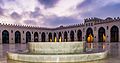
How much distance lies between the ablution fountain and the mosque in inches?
1385

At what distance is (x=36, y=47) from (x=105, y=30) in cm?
3829

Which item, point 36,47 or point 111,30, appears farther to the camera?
point 111,30

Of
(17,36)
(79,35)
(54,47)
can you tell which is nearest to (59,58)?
(54,47)

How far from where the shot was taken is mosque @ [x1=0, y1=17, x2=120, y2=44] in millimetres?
43594

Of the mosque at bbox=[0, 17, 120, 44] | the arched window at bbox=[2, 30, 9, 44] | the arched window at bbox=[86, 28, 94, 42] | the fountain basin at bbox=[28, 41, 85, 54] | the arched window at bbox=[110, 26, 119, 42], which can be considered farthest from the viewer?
the arched window at bbox=[86, 28, 94, 42]

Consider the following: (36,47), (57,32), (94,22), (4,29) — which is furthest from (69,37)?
(36,47)

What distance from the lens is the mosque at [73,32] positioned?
43.6 metres

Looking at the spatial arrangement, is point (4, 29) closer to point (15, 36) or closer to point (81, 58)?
point (15, 36)

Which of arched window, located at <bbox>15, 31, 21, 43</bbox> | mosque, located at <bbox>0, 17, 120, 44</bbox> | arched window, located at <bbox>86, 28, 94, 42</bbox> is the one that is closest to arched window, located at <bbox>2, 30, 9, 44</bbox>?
mosque, located at <bbox>0, 17, 120, 44</bbox>

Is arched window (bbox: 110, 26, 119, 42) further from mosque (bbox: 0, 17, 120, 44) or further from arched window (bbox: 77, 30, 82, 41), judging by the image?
arched window (bbox: 77, 30, 82, 41)

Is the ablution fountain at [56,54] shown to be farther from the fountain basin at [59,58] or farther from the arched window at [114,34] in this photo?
the arched window at [114,34]

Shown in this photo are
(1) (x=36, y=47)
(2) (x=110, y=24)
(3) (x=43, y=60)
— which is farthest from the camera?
(2) (x=110, y=24)

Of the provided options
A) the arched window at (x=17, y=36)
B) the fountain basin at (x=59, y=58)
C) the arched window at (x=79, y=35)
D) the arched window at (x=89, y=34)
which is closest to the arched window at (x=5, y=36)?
the arched window at (x=17, y=36)

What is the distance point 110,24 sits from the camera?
43344mm
